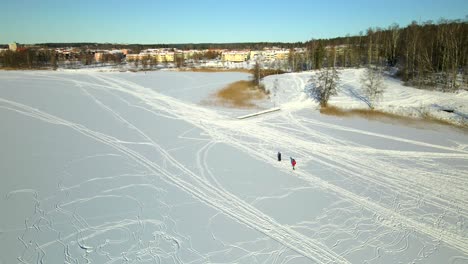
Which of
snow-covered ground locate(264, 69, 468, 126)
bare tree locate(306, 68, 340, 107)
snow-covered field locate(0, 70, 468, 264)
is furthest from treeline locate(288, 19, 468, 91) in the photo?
bare tree locate(306, 68, 340, 107)

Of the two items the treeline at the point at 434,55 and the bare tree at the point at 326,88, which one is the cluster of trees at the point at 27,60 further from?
the treeline at the point at 434,55

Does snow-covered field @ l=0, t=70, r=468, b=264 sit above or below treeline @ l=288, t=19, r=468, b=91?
below

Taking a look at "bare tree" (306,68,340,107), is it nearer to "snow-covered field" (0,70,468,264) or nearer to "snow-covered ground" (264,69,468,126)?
"snow-covered ground" (264,69,468,126)

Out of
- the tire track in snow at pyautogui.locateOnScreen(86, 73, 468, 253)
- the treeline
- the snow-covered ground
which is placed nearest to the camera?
the tire track in snow at pyautogui.locateOnScreen(86, 73, 468, 253)

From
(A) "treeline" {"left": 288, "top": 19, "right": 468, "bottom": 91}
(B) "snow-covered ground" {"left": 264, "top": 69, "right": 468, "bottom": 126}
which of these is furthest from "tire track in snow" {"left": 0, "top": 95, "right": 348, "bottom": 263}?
(A) "treeline" {"left": 288, "top": 19, "right": 468, "bottom": 91}

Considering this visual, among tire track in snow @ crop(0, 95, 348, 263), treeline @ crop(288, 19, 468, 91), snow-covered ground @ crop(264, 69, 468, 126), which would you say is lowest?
tire track in snow @ crop(0, 95, 348, 263)

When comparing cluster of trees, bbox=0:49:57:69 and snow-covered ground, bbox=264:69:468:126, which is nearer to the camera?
snow-covered ground, bbox=264:69:468:126

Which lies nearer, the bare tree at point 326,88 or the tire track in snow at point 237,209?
the tire track in snow at point 237,209

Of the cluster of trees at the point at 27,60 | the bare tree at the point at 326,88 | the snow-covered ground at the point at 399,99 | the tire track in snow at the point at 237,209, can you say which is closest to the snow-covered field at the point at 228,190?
the tire track in snow at the point at 237,209

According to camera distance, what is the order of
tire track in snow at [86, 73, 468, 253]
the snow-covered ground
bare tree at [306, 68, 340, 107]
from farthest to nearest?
bare tree at [306, 68, 340, 107] < the snow-covered ground < tire track in snow at [86, 73, 468, 253]
